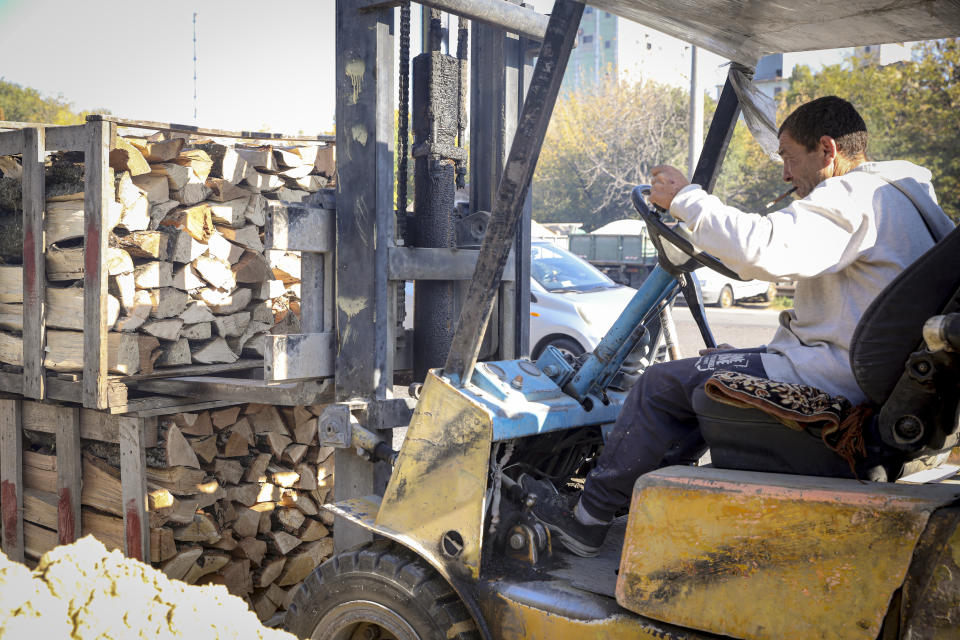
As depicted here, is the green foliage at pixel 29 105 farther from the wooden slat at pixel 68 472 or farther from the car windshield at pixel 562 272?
the wooden slat at pixel 68 472

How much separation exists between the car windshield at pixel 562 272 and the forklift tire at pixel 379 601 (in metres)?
7.92

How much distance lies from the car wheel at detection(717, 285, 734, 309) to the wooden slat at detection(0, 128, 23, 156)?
21.0 metres

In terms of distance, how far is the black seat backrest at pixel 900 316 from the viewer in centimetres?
200

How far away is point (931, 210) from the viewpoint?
→ 2324 mm

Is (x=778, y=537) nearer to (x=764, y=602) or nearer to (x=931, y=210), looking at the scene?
(x=764, y=602)

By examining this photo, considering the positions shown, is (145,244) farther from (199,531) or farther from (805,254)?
(805,254)

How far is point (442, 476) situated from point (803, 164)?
145 cm

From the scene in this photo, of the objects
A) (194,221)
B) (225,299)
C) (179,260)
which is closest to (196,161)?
(194,221)

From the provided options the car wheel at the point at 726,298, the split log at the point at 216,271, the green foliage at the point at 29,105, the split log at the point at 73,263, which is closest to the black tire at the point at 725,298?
the car wheel at the point at 726,298

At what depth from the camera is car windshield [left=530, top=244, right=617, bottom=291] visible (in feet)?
35.6

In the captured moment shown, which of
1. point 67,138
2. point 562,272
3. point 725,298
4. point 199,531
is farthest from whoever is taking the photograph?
point 725,298

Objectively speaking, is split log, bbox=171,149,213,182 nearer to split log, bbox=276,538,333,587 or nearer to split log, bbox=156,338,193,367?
split log, bbox=156,338,193,367

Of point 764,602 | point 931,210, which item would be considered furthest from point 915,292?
point 764,602

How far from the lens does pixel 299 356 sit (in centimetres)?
360
